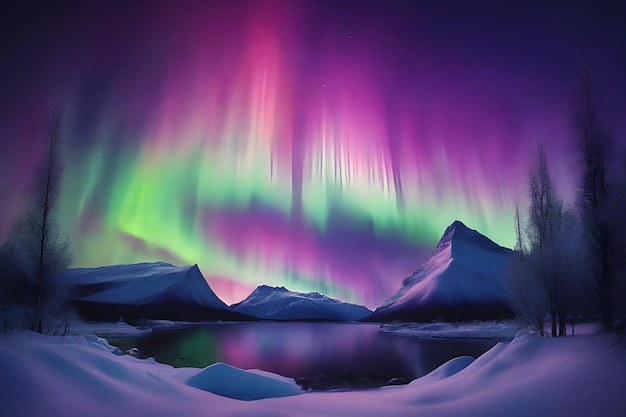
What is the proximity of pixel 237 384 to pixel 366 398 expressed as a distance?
8013mm

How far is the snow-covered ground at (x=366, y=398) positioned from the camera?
10.4 metres

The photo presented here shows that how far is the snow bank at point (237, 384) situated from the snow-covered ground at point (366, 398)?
3.20 meters

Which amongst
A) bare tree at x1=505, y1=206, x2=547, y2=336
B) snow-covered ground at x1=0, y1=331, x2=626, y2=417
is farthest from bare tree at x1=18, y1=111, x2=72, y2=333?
bare tree at x1=505, y1=206, x2=547, y2=336

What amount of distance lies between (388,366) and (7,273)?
38902 mm

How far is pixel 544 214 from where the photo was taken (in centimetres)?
2248

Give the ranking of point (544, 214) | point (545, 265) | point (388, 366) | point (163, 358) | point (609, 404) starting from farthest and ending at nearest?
point (163, 358) < point (388, 366) < point (544, 214) < point (545, 265) < point (609, 404)

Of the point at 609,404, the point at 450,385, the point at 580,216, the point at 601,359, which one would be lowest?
the point at 450,385

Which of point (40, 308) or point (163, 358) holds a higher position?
point (40, 308)

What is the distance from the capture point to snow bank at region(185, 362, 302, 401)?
20.2 meters

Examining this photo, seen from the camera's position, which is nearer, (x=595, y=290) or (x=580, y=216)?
(x=595, y=290)

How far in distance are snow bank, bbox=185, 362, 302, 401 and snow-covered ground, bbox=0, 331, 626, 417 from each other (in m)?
3.20

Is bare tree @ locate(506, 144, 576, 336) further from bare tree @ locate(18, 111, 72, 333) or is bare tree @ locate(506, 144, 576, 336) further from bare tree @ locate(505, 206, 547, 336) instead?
bare tree @ locate(18, 111, 72, 333)

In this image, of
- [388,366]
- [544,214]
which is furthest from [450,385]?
[388,366]

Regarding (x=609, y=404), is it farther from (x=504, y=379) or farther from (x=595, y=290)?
(x=595, y=290)
